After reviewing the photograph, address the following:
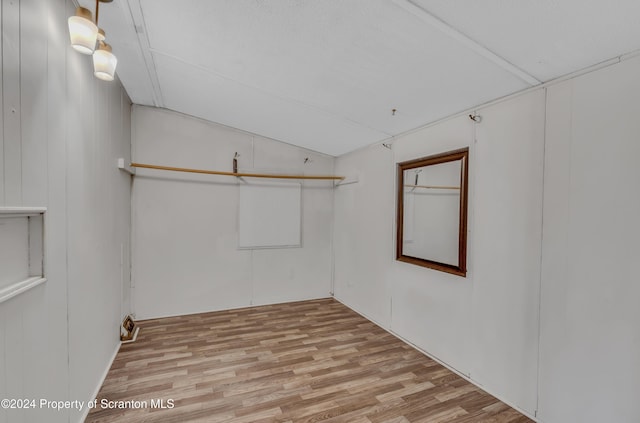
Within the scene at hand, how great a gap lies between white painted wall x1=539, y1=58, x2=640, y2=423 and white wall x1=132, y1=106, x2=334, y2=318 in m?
3.48

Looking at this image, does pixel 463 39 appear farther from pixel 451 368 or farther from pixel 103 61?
pixel 451 368

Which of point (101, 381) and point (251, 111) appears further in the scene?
point (251, 111)

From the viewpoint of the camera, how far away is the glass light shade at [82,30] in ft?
4.22

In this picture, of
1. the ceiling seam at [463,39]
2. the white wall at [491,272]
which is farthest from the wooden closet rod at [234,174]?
the ceiling seam at [463,39]

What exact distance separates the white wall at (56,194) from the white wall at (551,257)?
10.2 feet

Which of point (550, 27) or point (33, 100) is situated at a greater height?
point (550, 27)

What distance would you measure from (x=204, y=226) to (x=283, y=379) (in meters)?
2.57

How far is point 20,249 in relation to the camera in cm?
136

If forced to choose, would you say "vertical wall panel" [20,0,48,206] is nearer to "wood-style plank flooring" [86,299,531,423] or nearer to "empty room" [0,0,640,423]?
"empty room" [0,0,640,423]

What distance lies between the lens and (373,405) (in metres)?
2.30

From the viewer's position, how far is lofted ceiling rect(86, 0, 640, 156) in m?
1.57

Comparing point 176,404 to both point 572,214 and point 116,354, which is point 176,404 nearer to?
point 116,354

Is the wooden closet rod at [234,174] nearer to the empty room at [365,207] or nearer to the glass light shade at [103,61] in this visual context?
the empty room at [365,207]

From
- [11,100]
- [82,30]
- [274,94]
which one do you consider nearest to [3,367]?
[11,100]
